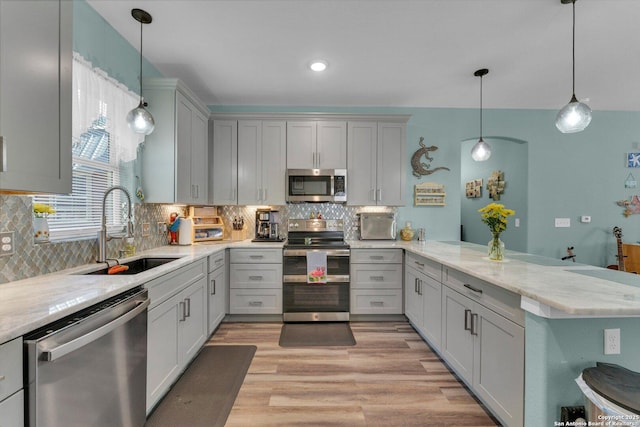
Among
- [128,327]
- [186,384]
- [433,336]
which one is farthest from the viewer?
[433,336]

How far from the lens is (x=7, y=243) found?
4.93ft

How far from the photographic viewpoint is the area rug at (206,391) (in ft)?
6.04

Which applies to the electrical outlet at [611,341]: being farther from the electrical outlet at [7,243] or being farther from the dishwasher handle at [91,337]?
the electrical outlet at [7,243]

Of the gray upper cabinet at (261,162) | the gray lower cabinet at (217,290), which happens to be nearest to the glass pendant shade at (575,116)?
the gray upper cabinet at (261,162)

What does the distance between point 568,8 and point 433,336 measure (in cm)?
270

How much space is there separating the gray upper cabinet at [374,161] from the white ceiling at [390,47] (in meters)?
0.41

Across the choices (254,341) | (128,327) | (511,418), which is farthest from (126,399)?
(511,418)

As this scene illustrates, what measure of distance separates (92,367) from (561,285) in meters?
2.30

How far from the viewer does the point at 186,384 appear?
7.21 feet

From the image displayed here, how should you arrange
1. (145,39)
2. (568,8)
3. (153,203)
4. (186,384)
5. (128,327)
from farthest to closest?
1. (153,203)
2. (145,39)
3. (186,384)
4. (568,8)
5. (128,327)

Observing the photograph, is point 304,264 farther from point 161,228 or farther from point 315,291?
point 161,228

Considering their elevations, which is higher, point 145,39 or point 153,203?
point 145,39

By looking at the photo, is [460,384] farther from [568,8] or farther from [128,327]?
[568,8]

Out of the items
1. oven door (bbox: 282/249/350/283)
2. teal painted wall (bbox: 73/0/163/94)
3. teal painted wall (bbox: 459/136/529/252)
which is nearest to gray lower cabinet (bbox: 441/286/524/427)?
oven door (bbox: 282/249/350/283)
